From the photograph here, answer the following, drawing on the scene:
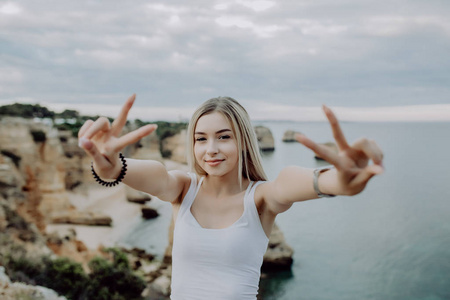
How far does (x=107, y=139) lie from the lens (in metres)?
1.84

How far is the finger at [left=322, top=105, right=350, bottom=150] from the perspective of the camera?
1470 mm

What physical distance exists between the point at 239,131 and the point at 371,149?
0.92 m

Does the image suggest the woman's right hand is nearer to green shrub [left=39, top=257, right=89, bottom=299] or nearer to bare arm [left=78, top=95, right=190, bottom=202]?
bare arm [left=78, top=95, right=190, bottom=202]

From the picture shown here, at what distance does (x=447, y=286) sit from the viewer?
23906mm

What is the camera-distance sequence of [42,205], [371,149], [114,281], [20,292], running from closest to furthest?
[371,149] → [20,292] → [114,281] → [42,205]

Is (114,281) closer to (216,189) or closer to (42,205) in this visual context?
(42,205)

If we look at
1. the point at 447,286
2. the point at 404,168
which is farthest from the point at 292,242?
the point at 404,168

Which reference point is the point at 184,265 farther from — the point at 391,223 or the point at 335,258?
the point at 391,223

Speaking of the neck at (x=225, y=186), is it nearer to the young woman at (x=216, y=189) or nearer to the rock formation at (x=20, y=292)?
the young woman at (x=216, y=189)

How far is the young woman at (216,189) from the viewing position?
183 centimetres

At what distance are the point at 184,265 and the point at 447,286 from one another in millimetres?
26338

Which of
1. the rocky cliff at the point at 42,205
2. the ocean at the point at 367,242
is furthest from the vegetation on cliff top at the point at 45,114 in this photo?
the ocean at the point at 367,242

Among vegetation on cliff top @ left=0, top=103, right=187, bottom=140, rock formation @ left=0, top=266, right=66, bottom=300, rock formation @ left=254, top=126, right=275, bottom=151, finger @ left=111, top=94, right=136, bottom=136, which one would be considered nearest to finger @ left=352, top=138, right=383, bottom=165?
finger @ left=111, top=94, right=136, bottom=136

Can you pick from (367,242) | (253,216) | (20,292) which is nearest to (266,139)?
(367,242)
